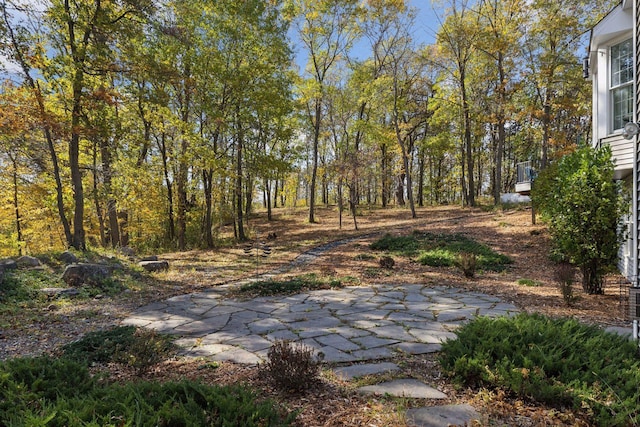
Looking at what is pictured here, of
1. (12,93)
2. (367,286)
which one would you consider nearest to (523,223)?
(367,286)

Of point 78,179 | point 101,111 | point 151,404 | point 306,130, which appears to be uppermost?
point 306,130

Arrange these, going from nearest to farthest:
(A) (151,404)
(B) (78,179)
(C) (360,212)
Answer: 1. (A) (151,404)
2. (B) (78,179)
3. (C) (360,212)

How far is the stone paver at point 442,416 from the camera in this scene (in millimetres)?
2152

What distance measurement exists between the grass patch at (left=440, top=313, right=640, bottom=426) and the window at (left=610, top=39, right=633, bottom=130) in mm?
6442

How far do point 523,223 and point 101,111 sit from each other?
44.2ft

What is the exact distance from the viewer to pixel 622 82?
7.31 meters

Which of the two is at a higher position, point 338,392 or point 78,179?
point 78,179

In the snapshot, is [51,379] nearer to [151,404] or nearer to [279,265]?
[151,404]

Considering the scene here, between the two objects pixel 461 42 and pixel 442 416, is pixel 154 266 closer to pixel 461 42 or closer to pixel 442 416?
pixel 442 416

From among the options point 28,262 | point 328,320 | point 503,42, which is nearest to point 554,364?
point 328,320

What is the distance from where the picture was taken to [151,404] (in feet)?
6.57

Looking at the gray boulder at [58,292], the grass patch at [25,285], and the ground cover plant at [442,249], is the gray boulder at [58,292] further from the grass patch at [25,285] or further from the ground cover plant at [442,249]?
the ground cover plant at [442,249]

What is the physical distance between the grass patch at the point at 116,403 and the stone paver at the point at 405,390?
805mm

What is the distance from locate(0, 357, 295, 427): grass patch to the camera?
1781mm
